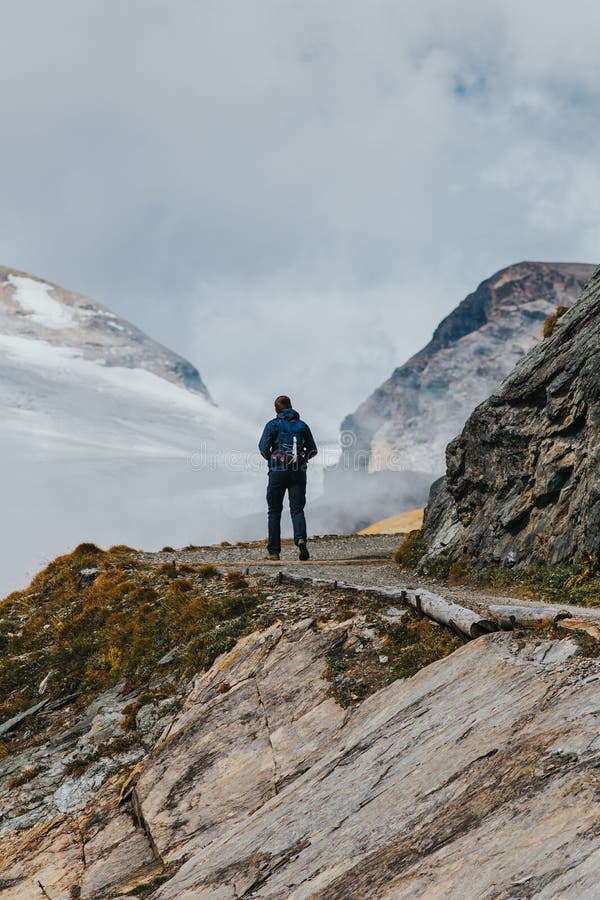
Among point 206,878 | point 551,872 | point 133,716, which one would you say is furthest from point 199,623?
point 551,872

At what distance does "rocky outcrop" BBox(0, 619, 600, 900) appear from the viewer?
18.4 ft

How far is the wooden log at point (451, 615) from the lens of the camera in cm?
947

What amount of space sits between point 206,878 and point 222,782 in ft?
6.80

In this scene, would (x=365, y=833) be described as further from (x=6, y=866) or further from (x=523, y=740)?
(x=6, y=866)

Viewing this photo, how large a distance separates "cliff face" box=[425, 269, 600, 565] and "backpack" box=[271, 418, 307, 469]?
16.7ft

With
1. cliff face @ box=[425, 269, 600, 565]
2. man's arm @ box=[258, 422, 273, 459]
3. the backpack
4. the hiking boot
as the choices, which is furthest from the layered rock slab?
the hiking boot

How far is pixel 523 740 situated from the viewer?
6.57 meters

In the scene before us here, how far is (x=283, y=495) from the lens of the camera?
21.1 metres

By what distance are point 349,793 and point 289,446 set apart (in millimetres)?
13924

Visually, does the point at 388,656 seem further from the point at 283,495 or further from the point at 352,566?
the point at 352,566

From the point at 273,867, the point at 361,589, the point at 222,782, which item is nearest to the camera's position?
the point at 273,867

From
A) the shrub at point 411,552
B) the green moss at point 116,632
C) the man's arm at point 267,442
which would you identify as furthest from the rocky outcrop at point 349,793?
the shrub at point 411,552

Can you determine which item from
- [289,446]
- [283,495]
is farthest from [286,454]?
[283,495]

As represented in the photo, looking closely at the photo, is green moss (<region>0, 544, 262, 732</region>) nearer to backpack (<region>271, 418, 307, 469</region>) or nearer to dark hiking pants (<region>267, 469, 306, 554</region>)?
dark hiking pants (<region>267, 469, 306, 554</region>)
